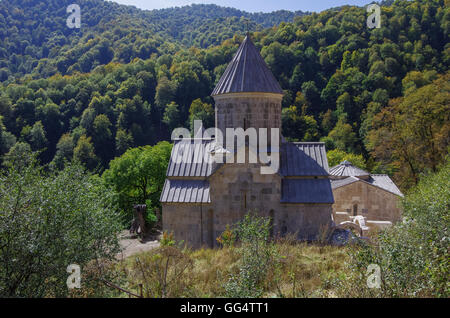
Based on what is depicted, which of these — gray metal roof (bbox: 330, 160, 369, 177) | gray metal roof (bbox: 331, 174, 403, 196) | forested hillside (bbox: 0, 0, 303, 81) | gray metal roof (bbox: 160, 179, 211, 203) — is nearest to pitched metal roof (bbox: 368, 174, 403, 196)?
gray metal roof (bbox: 331, 174, 403, 196)

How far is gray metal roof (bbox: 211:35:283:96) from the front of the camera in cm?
1182

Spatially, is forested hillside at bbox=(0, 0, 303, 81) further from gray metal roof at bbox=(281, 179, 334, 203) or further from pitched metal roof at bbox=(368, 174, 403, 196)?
gray metal roof at bbox=(281, 179, 334, 203)

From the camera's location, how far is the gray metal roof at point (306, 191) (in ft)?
36.8

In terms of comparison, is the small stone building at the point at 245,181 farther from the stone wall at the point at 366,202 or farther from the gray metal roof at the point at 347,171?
the gray metal roof at the point at 347,171

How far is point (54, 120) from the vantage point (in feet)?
160

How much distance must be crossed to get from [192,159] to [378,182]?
1308 centimetres

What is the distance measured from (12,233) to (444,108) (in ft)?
80.8

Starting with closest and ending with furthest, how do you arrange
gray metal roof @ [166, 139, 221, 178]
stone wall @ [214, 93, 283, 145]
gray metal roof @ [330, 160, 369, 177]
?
stone wall @ [214, 93, 283, 145] → gray metal roof @ [166, 139, 221, 178] → gray metal roof @ [330, 160, 369, 177]

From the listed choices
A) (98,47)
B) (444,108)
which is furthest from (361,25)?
(98,47)

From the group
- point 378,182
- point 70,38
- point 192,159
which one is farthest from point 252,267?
point 70,38

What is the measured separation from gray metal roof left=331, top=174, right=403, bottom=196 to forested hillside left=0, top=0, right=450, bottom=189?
15709 mm
